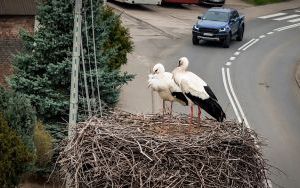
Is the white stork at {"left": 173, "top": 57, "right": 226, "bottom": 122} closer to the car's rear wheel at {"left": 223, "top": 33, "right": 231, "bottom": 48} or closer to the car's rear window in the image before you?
the car's rear wheel at {"left": 223, "top": 33, "right": 231, "bottom": 48}

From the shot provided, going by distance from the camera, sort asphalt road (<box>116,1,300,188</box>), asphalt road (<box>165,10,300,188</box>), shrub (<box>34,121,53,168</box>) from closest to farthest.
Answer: shrub (<box>34,121,53,168</box>) → asphalt road (<box>165,10,300,188</box>) → asphalt road (<box>116,1,300,188</box>)

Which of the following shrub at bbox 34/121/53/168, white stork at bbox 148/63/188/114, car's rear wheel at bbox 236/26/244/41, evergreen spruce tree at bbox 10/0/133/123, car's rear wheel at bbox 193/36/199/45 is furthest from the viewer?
car's rear wheel at bbox 236/26/244/41

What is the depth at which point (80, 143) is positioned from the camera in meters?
13.8

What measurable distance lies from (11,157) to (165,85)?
11.9 ft

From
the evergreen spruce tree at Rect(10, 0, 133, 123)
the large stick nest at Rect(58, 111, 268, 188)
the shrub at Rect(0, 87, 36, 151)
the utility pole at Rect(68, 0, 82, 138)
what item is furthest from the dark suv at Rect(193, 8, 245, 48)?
the large stick nest at Rect(58, 111, 268, 188)

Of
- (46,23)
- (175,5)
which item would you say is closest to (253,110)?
(46,23)

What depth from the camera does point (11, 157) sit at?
15992mm

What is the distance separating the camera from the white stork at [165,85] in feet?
49.8

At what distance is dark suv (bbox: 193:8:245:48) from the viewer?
1356 inches

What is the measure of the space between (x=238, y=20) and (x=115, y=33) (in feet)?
36.7

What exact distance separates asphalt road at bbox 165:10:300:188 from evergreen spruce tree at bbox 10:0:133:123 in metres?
5.53

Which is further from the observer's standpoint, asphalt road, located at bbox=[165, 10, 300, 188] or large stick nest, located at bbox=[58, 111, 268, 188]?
asphalt road, located at bbox=[165, 10, 300, 188]

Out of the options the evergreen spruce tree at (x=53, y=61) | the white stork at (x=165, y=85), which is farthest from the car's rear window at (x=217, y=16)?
the white stork at (x=165, y=85)

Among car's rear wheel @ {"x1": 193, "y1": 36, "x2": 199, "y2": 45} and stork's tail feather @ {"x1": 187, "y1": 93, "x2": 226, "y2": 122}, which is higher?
stork's tail feather @ {"x1": 187, "y1": 93, "x2": 226, "y2": 122}
